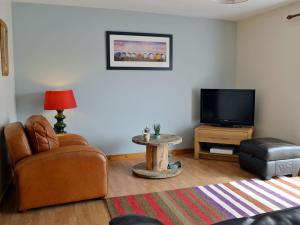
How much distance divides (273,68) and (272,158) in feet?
4.88

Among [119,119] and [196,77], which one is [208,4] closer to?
[196,77]

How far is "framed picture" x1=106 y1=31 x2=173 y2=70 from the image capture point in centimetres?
408

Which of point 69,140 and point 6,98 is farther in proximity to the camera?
point 69,140

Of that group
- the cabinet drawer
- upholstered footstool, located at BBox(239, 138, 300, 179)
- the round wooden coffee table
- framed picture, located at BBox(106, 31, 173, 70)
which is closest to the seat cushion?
upholstered footstool, located at BBox(239, 138, 300, 179)

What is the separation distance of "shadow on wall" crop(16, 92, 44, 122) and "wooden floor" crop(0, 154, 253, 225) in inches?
45.5

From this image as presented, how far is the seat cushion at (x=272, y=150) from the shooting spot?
3.29 meters

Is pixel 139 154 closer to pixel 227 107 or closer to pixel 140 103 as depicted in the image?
pixel 140 103

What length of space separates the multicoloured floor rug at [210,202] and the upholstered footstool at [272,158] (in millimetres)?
175

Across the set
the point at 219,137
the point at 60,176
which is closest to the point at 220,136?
the point at 219,137

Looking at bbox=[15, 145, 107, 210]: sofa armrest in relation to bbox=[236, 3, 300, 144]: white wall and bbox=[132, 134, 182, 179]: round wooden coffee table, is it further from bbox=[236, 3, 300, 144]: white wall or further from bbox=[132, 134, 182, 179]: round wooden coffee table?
bbox=[236, 3, 300, 144]: white wall

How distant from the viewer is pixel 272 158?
329cm

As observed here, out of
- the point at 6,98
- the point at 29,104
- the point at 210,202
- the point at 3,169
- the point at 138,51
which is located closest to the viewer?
the point at 210,202

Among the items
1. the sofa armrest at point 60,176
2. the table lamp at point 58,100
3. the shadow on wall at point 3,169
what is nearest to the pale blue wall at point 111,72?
the table lamp at point 58,100

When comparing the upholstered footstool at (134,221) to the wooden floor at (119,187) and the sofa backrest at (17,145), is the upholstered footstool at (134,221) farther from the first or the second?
the sofa backrest at (17,145)
